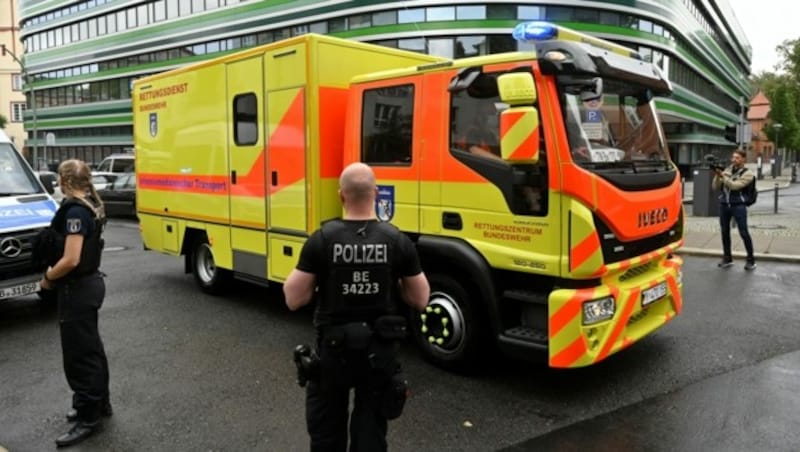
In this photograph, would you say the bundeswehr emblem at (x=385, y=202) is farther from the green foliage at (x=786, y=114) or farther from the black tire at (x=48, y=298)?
the green foliage at (x=786, y=114)

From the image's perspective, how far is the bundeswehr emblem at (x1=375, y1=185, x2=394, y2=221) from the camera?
18.6 feet

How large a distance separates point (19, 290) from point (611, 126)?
618cm

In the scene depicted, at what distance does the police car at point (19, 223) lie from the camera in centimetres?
679

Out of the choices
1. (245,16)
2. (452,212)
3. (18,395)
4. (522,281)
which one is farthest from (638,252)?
(245,16)

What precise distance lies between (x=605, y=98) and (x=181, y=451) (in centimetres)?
388

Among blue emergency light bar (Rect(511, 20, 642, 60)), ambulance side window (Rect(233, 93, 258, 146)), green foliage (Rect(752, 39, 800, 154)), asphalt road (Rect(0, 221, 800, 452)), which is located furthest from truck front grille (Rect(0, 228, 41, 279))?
green foliage (Rect(752, 39, 800, 154))

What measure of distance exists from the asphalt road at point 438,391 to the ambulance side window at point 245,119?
203 centimetres

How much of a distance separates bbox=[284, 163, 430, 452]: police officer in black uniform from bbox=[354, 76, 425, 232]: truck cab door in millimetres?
2522

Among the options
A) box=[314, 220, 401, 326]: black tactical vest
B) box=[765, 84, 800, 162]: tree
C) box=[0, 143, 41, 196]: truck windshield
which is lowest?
box=[314, 220, 401, 326]: black tactical vest

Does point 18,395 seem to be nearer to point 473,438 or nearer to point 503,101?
point 473,438

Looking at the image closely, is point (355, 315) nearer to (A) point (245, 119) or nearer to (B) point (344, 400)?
(B) point (344, 400)

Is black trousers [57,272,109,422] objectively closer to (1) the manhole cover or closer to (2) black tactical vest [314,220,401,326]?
(2) black tactical vest [314,220,401,326]

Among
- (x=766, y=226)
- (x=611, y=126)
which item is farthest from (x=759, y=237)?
(x=611, y=126)

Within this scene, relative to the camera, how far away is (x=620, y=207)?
456cm
